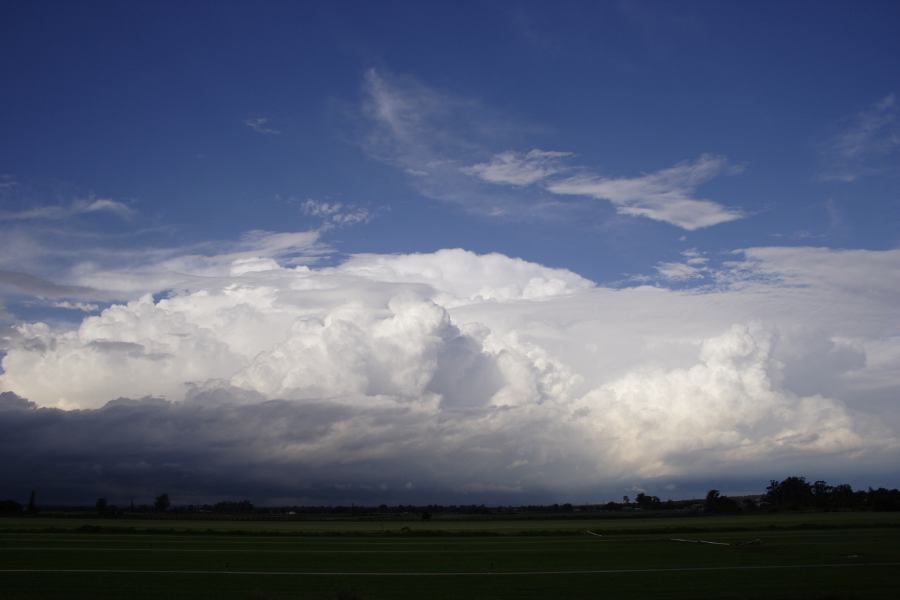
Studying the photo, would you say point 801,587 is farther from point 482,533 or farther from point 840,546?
point 482,533

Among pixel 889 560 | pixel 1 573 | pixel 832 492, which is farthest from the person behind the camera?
pixel 832 492

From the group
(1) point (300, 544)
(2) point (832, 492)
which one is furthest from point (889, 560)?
(2) point (832, 492)

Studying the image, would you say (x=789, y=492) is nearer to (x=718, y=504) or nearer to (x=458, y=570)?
(x=718, y=504)

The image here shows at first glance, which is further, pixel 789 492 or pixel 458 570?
pixel 789 492

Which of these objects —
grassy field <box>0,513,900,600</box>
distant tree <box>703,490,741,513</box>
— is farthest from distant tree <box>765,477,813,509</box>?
grassy field <box>0,513,900,600</box>

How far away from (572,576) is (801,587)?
8.01 meters

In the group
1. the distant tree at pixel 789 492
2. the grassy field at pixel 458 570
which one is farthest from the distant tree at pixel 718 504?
the grassy field at pixel 458 570

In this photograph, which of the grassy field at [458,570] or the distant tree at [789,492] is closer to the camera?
the grassy field at [458,570]

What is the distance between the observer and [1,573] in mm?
A: 27891

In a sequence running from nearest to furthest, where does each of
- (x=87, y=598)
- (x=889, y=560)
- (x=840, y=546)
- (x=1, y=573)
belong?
(x=87, y=598)
(x=1, y=573)
(x=889, y=560)
(x=840, y=546)

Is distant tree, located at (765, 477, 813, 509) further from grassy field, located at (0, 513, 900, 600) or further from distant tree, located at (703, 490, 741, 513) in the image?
grassy field, located at (0, 513, 900, 600)

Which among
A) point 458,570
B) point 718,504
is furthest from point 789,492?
point 458,570

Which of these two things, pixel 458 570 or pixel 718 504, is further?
pixel 718 504

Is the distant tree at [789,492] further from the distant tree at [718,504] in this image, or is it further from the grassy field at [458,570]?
the grassy field at [458,570]
